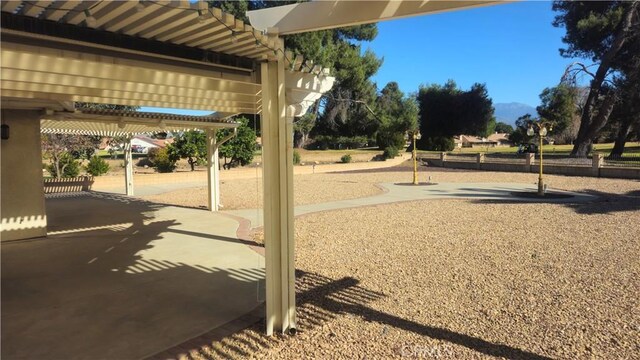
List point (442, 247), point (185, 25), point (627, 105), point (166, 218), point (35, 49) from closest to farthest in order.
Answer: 1. point (35, 49)
2. point (185, 25)
3. point (442, 247)
4. point (166, 218)
5. point (627, 105)

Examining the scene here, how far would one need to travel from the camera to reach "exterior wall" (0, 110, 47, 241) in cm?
791

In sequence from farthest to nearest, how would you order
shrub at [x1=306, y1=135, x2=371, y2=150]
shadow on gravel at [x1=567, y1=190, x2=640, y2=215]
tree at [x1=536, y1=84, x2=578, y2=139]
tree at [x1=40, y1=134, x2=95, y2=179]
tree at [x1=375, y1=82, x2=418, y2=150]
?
1. tree at [x1=536, y1=84, x2=578, y2=139]
2. shrub at [x1=306, y1=135, x2=371, y2=150]
3. tree at [x1=375, y1=82, x2=418, y2=150]
4. tree at [x1=40, y1=134, x2=95, y2=179]
5. shadow on gravel at [x1=567, y1=190, x2=640, y2=215]

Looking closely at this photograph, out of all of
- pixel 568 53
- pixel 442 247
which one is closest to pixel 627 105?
pixel 568 53

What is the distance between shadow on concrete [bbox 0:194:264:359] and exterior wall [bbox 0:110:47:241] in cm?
38

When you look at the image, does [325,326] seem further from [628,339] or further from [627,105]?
[627,105]

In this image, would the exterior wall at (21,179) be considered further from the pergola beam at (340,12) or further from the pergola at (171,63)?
the pergola beam at (340,12)

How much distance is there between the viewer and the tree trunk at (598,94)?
30.0m

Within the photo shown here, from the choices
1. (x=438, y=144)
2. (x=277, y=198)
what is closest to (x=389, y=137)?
(x=438, y=144)

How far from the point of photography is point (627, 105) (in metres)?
32.3

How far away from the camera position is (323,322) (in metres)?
4.33

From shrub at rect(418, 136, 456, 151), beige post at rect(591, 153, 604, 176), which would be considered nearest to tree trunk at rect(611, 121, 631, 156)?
shrub at rect(418, 136, 456, 151)

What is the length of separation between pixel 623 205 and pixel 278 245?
1306cm

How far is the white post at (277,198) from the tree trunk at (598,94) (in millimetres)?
35357

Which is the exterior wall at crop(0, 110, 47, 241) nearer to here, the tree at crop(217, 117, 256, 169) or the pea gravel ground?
the pea gravel ground
